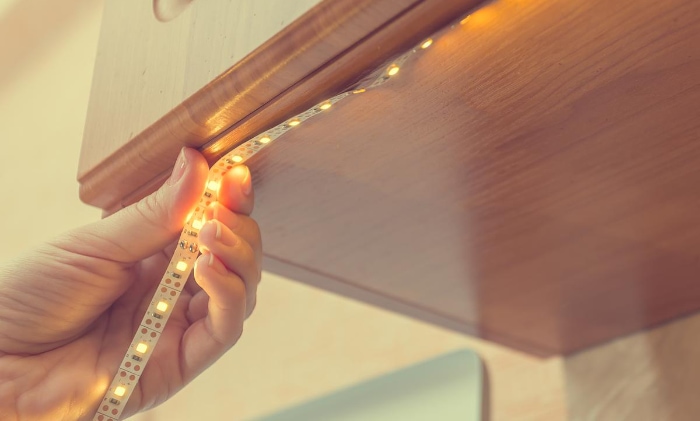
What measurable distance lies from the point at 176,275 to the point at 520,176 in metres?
0.20

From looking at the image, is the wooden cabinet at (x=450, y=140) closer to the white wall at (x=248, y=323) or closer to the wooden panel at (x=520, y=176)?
the wooden panel at (x=520, y=176)

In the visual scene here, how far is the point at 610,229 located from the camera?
54 cm

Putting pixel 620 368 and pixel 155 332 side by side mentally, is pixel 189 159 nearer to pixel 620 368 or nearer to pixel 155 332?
pixel 155 332

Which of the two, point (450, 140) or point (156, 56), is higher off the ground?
point (156, 56)

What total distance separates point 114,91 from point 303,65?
17cm

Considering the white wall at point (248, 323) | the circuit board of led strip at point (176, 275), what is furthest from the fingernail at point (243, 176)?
the white wall at point (248, 323)

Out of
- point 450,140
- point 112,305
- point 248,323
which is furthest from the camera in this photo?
point 248,323

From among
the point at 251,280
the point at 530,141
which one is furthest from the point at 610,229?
the point at 251,280

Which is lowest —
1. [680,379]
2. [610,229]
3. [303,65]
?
[680,379]

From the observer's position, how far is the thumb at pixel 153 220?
49cm

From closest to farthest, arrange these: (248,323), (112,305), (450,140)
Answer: (450,140)
(112,305)
(248,323)

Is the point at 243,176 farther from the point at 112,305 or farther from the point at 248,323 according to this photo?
the point at 248,323

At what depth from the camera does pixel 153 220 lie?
0.52 m

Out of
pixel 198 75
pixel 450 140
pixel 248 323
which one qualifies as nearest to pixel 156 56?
pixel 198 75
